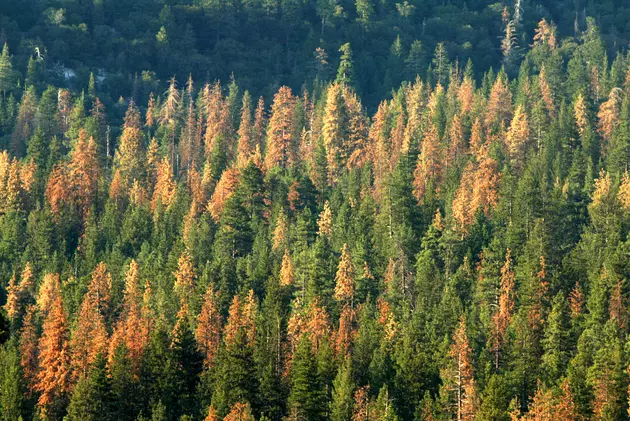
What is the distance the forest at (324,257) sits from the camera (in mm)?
114062

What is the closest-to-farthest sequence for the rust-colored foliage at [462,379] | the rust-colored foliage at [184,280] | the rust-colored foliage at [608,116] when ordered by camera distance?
the rust-colored foliage at [462,379], the rust-colored foliage at [184,280], the rust-colored foliage at [608,116]

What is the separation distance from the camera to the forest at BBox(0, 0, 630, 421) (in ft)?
374

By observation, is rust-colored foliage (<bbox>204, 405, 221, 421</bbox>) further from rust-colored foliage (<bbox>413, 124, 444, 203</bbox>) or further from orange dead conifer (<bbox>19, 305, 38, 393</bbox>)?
rust-colored foliage (<bbox>413, 124, 444, 203</bbox>)

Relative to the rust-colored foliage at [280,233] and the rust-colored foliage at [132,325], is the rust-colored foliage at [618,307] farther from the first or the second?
the rust-colored foliage at [132,325]

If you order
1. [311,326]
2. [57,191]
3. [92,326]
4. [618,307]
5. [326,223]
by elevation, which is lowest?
[92,326]

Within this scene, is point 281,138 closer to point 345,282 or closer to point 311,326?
point 345,282

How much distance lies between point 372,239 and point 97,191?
128 ft

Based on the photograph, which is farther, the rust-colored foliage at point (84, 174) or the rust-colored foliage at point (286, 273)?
the rust-colored foliage at point (84, 174)

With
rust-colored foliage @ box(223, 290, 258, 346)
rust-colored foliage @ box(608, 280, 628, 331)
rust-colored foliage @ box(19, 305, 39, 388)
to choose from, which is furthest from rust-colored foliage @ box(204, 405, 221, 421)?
rust-colored foliage @ box(608, 280, 628, 331)

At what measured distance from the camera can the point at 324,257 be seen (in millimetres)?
137500

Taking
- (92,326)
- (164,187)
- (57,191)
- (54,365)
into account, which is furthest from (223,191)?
(54,365)

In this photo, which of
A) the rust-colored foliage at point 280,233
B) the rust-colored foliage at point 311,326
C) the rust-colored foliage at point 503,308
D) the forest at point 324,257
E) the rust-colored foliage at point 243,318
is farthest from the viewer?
the rust-colored foliage at point 280,233

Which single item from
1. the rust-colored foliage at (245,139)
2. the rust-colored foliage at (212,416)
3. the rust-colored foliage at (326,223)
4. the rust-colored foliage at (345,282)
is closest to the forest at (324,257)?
the rust-colored foliage at (345,282)

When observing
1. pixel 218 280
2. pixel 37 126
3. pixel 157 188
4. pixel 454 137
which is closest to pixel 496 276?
pixel 218 280
